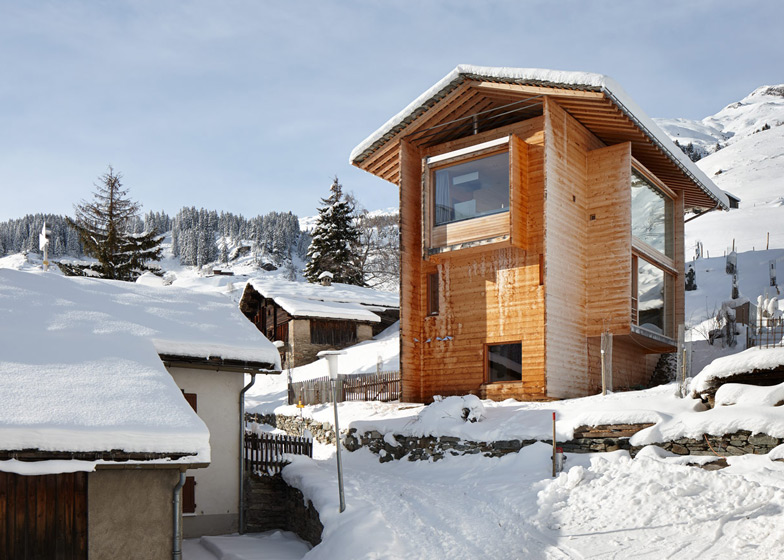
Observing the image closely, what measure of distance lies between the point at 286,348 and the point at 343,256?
16.1m

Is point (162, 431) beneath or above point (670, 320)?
beneath

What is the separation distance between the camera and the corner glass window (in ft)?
62.7

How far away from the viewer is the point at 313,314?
35.1m

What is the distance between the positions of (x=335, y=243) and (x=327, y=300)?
43.4 feet

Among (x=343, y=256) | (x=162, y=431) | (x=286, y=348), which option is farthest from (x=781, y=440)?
(x=343, y=256)

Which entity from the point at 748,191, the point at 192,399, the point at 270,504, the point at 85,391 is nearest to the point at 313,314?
the point at 270,504

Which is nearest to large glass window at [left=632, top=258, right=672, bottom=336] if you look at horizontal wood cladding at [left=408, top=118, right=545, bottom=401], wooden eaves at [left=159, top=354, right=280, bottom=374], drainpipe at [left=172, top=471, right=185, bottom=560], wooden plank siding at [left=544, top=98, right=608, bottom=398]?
wooden plank siding at [left=544, top=98, right=608, bottom=398]

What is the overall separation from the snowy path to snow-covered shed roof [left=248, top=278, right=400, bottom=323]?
2176 cm

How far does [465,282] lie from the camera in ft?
66.8

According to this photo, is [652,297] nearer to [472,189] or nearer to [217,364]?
[472,189]

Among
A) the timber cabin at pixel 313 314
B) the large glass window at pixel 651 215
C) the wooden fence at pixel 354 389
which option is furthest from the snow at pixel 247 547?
the timber cabin at pixel 313 314

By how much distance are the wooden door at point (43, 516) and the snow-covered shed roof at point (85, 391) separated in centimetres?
64

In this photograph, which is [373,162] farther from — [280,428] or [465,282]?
[280,428]

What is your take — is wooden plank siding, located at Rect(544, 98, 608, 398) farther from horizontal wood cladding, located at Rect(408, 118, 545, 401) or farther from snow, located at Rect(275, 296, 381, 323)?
snow, located at Rect(275, 296, 381, 323)
